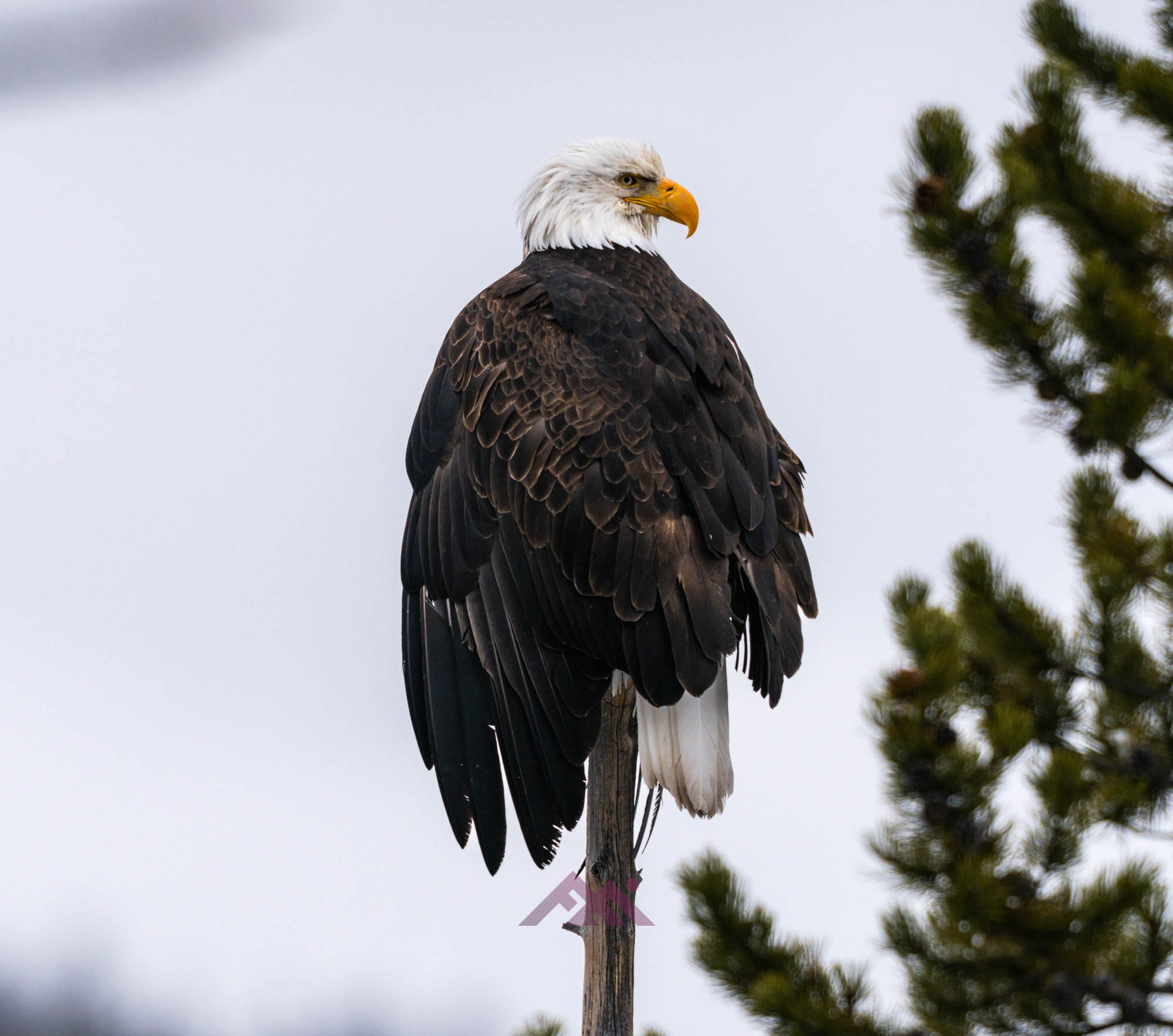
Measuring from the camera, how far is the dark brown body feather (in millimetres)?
3934

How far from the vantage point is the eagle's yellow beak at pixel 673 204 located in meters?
5.12

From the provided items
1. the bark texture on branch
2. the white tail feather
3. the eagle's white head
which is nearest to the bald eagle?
the white tail feather

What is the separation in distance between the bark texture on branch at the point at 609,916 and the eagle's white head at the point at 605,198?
196 centimetres

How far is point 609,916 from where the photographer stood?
152 inches

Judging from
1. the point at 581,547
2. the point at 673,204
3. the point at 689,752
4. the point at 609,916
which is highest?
the point at 673,204

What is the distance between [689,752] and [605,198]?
2041mm

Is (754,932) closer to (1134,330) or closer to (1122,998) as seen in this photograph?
(1122,998)

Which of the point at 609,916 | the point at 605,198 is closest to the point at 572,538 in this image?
the point at 609,916

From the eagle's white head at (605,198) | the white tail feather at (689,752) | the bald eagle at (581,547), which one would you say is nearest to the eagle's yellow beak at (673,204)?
the eagle's white head at (605,198)

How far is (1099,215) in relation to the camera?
4.05 metres

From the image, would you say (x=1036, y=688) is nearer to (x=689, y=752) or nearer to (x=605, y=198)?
(x=689, y=752)

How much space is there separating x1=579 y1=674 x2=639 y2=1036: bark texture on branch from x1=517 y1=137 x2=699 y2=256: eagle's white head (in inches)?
77.2

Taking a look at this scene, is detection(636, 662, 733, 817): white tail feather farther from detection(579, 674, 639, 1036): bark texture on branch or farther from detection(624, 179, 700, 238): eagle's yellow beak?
detection(624, 179, 700, 238): eagle's yellow beak

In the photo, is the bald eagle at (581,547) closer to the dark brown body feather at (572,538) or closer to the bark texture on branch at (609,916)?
the dark brown body feather at (572,538)
